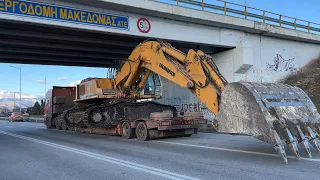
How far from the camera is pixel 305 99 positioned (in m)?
8.96

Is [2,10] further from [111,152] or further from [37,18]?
[111,152]

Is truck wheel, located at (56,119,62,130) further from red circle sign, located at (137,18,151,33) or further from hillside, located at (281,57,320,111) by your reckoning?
hillside, located at (281,57,320,111)

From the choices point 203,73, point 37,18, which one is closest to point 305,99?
point 203,73

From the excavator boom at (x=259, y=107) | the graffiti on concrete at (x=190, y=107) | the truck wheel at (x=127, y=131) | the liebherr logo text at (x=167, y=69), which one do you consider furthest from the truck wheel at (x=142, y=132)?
the graffiti on concrete at (x=190, y=107)

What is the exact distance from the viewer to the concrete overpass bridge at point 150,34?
15.2 meters

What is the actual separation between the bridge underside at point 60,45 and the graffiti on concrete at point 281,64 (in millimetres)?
3921

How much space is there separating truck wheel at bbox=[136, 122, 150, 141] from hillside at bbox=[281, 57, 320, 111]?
13199 mm

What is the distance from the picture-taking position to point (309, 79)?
23.6 meters

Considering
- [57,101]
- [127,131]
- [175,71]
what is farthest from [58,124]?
[175,71]

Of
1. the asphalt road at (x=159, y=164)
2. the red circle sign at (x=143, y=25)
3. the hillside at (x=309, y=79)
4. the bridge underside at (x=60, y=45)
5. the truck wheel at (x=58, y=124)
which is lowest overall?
the asphalt road at (x=159, y=164)

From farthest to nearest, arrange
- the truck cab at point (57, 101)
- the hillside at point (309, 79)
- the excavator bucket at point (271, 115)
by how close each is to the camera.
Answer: the truck cab at point (57, 101) → the hillside at point (309, 79) → the excavator bucket at point (271, 115)

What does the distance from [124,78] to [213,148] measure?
7.26 m

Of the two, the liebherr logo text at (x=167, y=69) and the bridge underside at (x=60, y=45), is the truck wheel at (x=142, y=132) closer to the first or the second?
the liebherr logo text at (x=167, y=69)

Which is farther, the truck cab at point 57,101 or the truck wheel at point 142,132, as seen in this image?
the truck cab at point 57,101
